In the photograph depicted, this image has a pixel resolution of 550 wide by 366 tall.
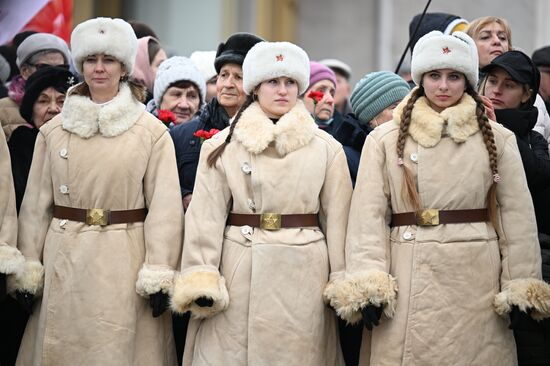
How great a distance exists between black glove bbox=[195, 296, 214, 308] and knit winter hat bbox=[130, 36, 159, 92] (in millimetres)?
2493

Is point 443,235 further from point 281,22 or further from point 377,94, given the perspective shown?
point 281,22

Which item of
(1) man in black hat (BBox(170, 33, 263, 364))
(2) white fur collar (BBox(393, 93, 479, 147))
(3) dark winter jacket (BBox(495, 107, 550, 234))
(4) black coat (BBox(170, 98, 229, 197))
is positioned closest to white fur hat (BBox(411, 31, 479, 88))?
(2) white fur collar (BBox(393, 93, 479, 147))

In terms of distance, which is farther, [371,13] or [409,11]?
[371,13]

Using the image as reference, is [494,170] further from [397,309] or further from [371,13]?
[371,13]

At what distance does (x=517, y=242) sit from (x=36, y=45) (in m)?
3.59

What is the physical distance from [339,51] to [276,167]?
743 centimetres

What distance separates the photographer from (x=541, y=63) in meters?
7.54

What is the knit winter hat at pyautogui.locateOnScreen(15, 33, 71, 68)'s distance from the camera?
7281mm

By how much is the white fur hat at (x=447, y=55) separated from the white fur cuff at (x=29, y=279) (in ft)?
7.35

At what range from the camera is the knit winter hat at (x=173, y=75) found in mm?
7012

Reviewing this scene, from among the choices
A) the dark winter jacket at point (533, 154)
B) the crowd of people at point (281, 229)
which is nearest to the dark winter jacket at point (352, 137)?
the crowd of people at point (281, 229)

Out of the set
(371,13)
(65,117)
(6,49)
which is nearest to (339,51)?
(371,13)

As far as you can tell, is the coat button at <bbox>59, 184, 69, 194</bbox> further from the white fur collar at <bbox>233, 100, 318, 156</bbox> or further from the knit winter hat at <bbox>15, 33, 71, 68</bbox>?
the knit winter hat at <bbox>15, 33, 71, 68</bbox>

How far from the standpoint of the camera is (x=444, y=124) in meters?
5.48
